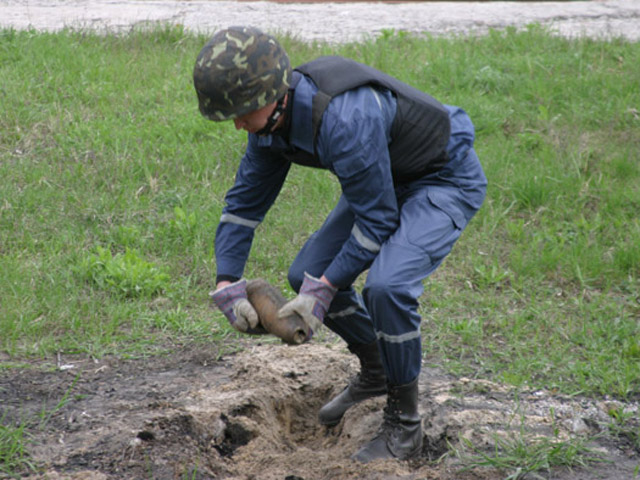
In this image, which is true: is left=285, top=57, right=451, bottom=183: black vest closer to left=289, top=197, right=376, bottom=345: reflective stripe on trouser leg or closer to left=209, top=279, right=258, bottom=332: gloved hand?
left=289, top=197, right=376, bottom=345: reflective stripe on trouser leg

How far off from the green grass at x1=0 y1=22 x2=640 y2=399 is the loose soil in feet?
0.85

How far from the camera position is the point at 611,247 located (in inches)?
241

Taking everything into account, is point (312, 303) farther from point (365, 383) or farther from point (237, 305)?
point (365, 383)

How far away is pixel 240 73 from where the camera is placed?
3.39m

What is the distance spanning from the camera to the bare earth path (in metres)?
3.69

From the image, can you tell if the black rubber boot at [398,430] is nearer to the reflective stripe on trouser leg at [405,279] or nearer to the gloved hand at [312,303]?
the reflective stripe on trouser leg at [405,279]

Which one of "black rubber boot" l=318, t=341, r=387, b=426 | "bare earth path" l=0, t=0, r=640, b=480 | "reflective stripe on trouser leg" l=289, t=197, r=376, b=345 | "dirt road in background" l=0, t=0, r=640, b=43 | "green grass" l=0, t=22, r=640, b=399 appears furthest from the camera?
"dirt road in background" l=0, t=0, r=640, b=43

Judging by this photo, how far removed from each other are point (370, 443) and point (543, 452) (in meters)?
0.76

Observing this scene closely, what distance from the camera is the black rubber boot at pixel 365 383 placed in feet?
13.9

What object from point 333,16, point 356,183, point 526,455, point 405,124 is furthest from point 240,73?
point 333,16

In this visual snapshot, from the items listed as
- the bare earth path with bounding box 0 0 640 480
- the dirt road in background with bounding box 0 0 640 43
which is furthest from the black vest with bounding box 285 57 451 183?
the dirt road in background with bounding box 0 0 640 43

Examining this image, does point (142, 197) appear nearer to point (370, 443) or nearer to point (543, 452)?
point (370, 443)

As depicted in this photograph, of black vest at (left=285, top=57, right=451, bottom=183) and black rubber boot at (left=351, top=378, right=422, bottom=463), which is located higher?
black vest at (left=285, top=57, right=451, bottom=183)

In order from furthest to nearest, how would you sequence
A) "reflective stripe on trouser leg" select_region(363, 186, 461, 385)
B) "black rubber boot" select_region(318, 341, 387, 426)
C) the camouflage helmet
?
"black rubber boot" select_region(318, 341, 387, 426), "reflective stripe on trouser leg" select_region(363, 186, 461, 385), the camouflage helmet
